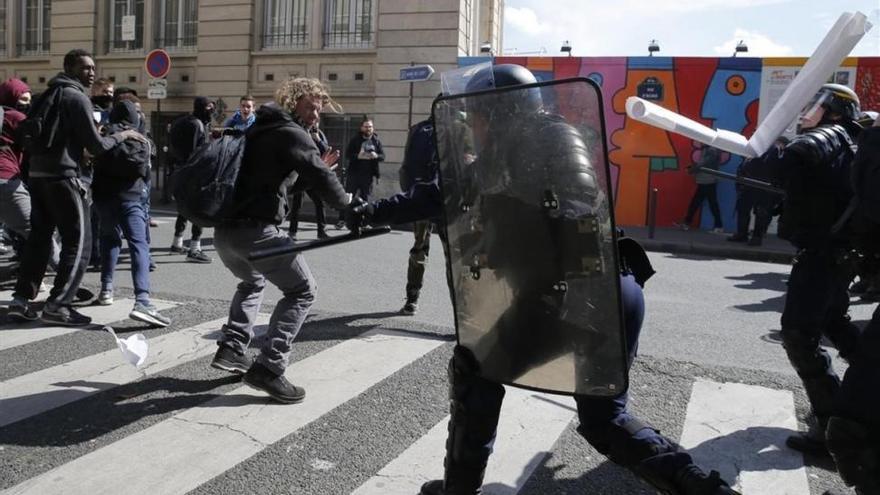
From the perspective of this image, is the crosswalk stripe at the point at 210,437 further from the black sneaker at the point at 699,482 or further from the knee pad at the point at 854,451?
the knee pad at the point at 854,451

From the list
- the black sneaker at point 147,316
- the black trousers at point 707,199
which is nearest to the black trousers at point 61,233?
the black sneaker at point 147,316

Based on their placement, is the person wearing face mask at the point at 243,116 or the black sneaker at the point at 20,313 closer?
the black sneaker at the point at 20,313

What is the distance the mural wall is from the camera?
13.9 meters

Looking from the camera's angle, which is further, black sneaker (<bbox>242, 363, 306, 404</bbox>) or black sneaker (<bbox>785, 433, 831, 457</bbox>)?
black sneaker (<bbox>242, 363, 306, 404</bbox>)

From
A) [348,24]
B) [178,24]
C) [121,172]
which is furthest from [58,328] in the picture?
[178,24]

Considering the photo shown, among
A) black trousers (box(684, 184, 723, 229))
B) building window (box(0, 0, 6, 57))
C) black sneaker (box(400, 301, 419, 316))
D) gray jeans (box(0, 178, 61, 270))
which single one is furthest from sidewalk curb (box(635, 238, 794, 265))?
building window (box(0, 0, 6, 57))

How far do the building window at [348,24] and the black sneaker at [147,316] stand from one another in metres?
13.3

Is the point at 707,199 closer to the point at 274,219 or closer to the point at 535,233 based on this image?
the point at 274,219

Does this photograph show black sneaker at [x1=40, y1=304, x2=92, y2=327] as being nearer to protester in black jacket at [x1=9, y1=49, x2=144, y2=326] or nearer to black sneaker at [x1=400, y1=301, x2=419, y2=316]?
protester in black jacket at [x1=9, y1=49, x2=144, y2=326]

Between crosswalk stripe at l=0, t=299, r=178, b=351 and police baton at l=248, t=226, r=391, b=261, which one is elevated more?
police baton at l=248, t=226, r=391, b=261

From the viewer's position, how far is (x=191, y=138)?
7332 millimetres

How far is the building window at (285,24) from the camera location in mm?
18281

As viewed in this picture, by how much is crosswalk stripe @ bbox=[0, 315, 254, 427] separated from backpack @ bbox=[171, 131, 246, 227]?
3.93ft

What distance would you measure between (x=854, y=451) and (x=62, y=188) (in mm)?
5123
